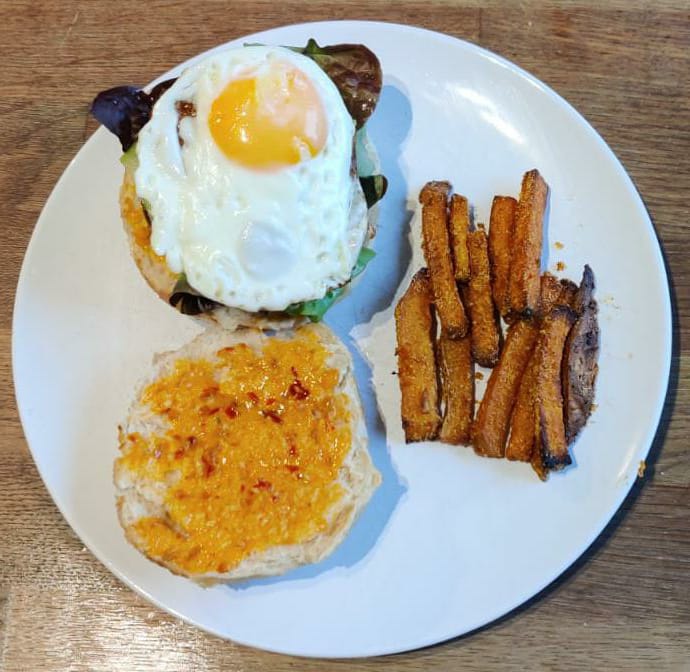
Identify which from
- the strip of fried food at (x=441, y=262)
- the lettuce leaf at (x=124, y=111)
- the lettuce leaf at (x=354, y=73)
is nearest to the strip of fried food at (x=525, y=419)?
the strip of fried food at (x=441, y=262)

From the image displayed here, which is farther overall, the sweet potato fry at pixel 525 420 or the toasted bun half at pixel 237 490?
the sweet potato fry at pixel 525 420

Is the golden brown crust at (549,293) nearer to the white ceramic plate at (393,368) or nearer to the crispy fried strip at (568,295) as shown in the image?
the crispy fried strip at (568,295)

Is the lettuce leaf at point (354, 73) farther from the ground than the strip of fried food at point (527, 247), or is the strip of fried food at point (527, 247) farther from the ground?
→ the lettuce leaf at point (354, 73)

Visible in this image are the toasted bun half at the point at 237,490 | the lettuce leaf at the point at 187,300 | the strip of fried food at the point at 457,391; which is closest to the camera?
the toasted bun half at the point at 237,490

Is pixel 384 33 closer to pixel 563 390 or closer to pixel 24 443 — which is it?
pixel 563 390

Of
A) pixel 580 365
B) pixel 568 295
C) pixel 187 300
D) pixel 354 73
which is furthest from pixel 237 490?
pixel 354 73

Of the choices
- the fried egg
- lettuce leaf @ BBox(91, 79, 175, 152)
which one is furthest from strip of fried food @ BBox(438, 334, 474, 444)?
lettuce leaf @ BBox(91, 79, 175, 152)
